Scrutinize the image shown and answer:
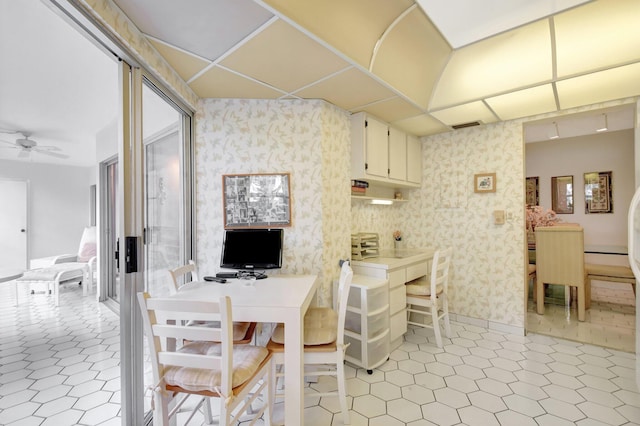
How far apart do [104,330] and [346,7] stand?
12.3 feet

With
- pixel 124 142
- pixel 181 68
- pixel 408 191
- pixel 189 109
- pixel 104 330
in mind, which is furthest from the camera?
pixel 408 191

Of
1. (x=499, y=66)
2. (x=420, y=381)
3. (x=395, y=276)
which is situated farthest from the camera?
(x=395, y=276)

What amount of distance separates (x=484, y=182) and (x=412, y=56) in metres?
1.91

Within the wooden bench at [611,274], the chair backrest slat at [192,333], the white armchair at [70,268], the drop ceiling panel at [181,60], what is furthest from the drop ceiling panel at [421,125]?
the white armchair at [70,268]

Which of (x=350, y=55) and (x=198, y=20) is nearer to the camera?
(x=198, y=20)

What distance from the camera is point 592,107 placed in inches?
110

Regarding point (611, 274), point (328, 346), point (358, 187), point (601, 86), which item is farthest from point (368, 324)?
point (611, 274)

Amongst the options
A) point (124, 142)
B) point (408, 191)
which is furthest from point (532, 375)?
point (124, 142)

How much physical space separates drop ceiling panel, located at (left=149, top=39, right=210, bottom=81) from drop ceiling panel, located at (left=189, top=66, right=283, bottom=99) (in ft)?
0.25

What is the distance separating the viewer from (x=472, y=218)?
3512 millimetres

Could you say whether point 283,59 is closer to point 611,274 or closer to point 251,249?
point 251,249

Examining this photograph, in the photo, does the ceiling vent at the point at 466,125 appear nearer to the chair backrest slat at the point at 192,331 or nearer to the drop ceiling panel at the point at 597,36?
the drop ceiling panel at the point at 597,36

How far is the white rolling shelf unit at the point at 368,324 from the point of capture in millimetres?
2369

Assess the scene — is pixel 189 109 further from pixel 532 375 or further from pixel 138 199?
pixel 532 375
